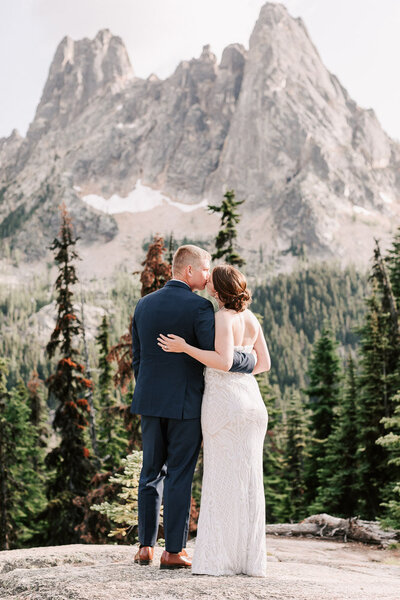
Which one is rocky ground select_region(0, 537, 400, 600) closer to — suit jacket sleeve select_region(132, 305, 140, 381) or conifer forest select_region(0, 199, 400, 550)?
suit jacket sleeve select_region(132, 305, 140, 381)

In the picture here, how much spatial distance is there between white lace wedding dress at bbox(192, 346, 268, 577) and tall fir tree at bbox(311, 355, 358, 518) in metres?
21.0

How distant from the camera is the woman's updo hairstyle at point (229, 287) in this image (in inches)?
202

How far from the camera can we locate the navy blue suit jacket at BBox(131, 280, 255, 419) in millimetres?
5039

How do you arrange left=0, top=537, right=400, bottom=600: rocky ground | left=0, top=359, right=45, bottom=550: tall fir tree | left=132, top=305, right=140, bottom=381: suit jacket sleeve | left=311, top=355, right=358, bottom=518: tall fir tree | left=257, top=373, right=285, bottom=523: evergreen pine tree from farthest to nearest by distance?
left=257, top=373, right=285, bottom=523: evergreen pine tree < left=0, top=359, right=45, bottom=550: tall fir tree < left=311, top=355, right=358, bottom=518: tall fir tree < left=132, top=305, right=140, bottom=381: suit jacket sleeve < left=0, top=537, right=400, bottom=600: rocky ground

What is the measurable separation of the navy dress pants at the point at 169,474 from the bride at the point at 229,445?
17cm

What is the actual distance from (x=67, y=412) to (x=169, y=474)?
18661 millimetres

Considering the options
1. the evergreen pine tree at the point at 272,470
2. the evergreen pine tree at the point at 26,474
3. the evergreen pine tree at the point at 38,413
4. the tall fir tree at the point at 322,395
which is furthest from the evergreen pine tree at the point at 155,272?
the evergreen pine tree at the point at 38,413

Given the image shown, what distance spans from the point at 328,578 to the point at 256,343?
2.23m

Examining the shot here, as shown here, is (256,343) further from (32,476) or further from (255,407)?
(32,476)

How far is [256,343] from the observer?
5.62 metres

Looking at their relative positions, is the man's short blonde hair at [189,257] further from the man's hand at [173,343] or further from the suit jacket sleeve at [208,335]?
the man's hand at [173,343]

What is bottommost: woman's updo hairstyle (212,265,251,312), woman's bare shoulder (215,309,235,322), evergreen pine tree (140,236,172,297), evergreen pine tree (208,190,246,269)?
woman's bare shoulder (215,309,235,322)

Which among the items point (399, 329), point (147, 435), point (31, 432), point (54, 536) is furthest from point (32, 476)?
point (147, 435)

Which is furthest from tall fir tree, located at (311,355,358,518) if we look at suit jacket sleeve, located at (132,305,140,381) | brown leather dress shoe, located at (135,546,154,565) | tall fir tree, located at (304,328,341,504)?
suit jacket sleeve, located at (132,305,140,381)
